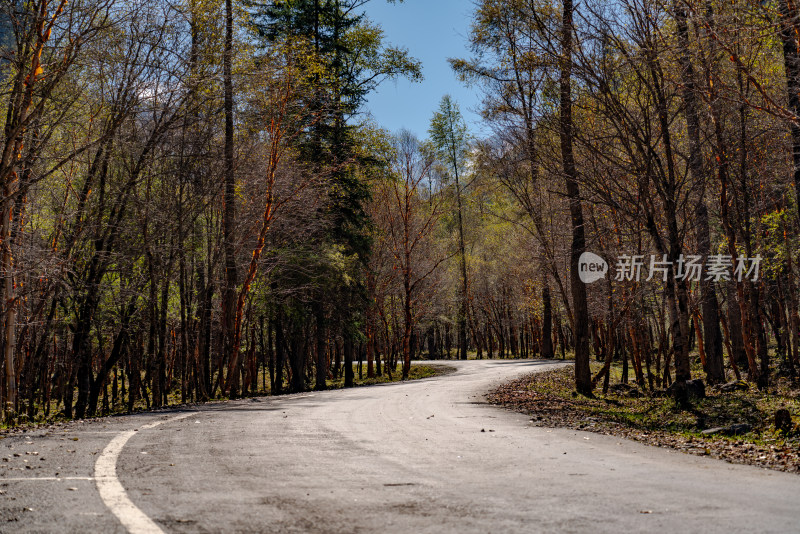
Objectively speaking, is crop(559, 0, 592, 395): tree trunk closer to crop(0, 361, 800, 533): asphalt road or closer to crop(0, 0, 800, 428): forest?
crop(0, 0, 800, 428): forest

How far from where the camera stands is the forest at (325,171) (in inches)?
493

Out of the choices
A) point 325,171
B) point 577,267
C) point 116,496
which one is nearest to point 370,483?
point 116,496

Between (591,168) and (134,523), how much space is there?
15064mm

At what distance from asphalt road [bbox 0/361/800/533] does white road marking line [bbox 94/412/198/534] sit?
14 millimetres

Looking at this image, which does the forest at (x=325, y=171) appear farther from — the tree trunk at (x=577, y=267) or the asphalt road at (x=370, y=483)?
the asphalt road at (x=370, y=483)

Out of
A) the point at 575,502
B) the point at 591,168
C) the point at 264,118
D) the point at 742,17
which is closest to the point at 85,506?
the point at 575,502

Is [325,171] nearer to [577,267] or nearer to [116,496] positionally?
[577,267]

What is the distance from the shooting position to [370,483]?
574 cm

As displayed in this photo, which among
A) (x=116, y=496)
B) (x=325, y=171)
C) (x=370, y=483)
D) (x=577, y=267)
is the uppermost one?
(x=325, y=171)

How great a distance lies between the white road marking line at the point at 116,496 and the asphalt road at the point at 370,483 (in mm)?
14

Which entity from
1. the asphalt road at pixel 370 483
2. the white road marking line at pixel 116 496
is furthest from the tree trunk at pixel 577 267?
the white road marking line at pixel 116 496

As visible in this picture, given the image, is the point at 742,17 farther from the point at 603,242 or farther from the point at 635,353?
the point at 635,353

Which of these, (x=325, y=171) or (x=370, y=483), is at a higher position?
(x=325, y=171)

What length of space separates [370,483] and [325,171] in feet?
65.3
